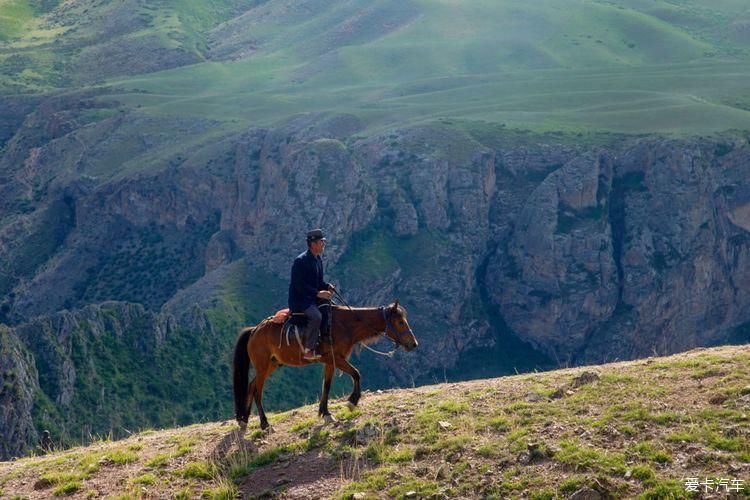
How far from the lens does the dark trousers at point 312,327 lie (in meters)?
19.5

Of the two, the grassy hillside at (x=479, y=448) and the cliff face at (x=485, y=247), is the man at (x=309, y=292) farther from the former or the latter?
the cliff face at (x=485, y=247)

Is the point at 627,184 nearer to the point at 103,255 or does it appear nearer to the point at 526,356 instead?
the point at 526,356

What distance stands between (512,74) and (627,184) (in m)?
68.7

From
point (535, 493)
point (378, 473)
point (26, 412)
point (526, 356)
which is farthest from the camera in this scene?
point (526, 356)

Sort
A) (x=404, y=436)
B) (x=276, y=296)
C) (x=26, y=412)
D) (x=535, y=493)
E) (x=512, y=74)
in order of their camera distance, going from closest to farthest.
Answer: (x=535, y=493) < (x=404, y=436) < (x=26, y=412) < (x=276, y=296) < (x=512, y=74)

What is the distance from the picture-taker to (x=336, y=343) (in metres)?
20.0

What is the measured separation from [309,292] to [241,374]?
2764 mm

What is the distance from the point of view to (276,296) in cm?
10912

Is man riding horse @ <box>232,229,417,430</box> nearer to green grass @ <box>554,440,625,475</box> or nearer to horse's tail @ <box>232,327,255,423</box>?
horse's tail @ <box>232,327,255,423</box>

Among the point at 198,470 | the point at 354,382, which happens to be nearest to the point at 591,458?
the point at 354,382

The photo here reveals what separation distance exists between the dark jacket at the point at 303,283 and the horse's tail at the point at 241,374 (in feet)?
5.88

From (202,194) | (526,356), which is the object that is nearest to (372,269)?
(526,356)

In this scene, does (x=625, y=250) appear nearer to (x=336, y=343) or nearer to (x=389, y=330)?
(x=389, y=330)

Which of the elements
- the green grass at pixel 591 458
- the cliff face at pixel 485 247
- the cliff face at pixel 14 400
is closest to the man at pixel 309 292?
the green grass at pixel 591 458
